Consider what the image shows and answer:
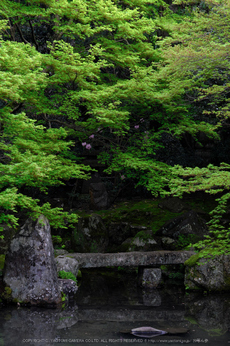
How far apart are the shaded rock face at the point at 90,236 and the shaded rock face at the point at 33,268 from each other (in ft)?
16.2

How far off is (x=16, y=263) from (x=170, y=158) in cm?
926

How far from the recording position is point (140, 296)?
359 inches

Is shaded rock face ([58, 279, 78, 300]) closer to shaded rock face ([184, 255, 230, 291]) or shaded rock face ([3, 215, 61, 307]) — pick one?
shaded rock face ([3, 215, 61, 307])

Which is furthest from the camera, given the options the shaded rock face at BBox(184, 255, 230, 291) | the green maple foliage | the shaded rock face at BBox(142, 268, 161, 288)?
the shaded rock face at BBox(142, 268, 161, 288)

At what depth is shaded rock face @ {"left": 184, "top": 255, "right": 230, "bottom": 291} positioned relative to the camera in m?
9.46

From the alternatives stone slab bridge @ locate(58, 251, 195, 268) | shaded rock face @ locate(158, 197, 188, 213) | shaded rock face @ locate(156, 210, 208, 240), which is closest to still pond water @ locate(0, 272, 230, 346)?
stone slab bridge @ locate(58, 251, 195, 268)

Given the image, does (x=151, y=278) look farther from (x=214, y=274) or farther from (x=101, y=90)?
(x=101, y=90)

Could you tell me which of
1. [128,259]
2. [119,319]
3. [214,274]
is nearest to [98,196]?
[128,259]

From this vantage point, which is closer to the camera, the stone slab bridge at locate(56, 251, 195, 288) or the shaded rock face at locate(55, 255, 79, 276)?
the shaded rock face at locate(55, 255, 79, 276)

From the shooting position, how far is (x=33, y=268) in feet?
26.5

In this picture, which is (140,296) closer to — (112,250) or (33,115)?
(112,250)

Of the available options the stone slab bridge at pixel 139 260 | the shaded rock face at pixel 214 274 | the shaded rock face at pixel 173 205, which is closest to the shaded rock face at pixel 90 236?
the shaded rock face at pixel 173 205

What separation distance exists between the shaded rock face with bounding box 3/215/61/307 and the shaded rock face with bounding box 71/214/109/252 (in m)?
4.95

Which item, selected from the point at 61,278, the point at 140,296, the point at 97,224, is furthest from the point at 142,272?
the point at 97,224
